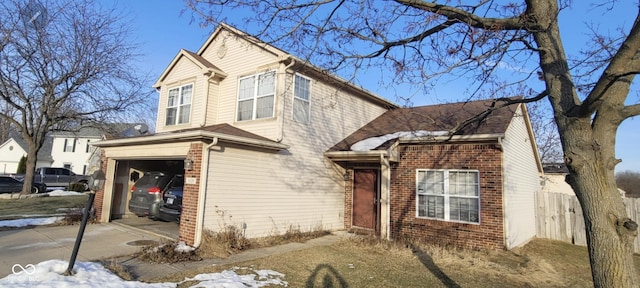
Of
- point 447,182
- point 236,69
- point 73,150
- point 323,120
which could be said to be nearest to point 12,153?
point 73,150

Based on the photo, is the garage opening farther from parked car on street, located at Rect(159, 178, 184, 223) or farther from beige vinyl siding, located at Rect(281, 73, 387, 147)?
beige vinyl siding, located at Rect(281, 73, 387, 147)

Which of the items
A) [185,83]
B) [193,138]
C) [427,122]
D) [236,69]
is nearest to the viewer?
[193,138]

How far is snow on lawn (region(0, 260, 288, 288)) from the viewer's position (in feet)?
16.9

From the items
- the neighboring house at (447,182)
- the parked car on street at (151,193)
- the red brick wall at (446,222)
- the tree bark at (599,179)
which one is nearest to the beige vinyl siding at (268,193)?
the neighboring house at (447,182)

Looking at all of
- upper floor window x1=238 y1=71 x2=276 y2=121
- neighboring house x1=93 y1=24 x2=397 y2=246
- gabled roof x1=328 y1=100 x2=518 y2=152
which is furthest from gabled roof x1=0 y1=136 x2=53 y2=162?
gabled roof x1=328 y1=100 x2=518 y2=152

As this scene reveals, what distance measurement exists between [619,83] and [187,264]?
7380 millimetres

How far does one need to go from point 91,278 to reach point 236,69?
8063mm

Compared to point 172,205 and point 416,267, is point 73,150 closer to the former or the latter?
point 172,205

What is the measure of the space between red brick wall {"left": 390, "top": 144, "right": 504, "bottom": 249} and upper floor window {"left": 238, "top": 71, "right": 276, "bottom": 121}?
453 cm

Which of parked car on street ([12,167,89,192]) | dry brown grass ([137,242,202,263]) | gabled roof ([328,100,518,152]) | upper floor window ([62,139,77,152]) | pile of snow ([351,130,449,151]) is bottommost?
dry brown grass ([137,242,202,263])

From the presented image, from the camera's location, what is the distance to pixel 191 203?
8.56 metres

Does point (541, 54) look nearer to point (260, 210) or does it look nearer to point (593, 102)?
point (593, 102)

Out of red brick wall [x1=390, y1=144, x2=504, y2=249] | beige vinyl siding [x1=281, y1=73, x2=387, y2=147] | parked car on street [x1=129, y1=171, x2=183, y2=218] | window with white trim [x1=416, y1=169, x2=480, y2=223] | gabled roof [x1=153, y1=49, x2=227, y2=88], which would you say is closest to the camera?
red brick wall [x1=390, y1=144, x2=504, y2=249]

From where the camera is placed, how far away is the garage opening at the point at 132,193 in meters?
10.9
